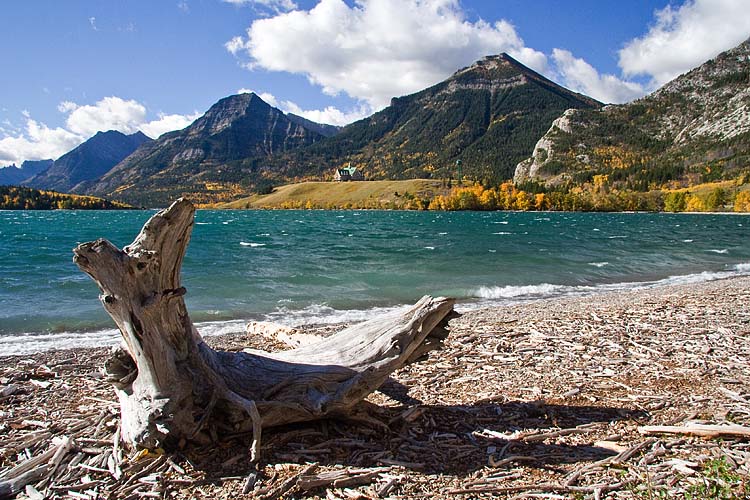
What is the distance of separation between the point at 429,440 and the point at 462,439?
39 cm

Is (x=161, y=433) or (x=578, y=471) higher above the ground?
(x=161, y=433)

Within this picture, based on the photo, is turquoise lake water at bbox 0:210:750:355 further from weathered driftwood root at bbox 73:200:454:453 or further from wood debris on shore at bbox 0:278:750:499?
weathered driftwood root at bbox 73:200:454:453

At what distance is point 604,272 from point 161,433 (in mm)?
29085

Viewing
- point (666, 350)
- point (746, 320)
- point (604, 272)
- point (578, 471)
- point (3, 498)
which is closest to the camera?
point (3, 498)

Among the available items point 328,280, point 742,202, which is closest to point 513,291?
point 328,280

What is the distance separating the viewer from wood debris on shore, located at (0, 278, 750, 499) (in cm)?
404

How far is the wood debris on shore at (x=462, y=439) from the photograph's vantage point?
4.04 m

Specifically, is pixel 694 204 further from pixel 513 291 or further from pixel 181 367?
pixel 181 367

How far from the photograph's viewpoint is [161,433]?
4.32 metres

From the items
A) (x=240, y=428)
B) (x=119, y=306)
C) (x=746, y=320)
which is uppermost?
(x=119, y=306)

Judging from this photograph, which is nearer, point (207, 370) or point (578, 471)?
point (578, 471)

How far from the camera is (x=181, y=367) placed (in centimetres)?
460

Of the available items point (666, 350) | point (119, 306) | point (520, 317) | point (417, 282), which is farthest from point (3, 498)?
point (417, 282)

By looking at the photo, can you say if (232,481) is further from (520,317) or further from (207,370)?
(520,317)
